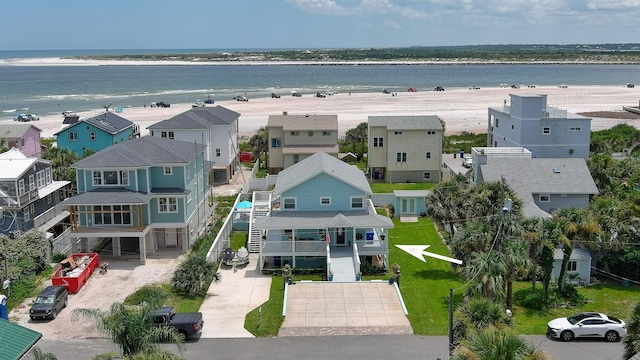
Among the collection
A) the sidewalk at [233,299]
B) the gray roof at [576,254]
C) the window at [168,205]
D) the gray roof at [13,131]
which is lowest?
the sidewalk at [233,299]

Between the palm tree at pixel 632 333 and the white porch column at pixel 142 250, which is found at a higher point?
the palm tree at pixel 632 333

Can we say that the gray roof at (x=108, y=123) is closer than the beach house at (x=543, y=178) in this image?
No

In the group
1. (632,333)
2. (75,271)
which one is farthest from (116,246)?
(632,333)

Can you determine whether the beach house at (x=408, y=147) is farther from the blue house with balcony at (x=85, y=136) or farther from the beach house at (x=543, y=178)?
the blue house with balcony at (x=85, y=136)

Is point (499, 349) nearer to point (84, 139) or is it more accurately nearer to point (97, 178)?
point (97, 178)

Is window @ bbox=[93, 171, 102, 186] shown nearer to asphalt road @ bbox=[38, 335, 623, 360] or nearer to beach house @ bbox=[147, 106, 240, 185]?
asphalt road @ bbox=[38, 335, 623, 360]

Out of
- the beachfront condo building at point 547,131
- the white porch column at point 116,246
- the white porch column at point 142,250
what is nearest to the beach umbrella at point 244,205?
the white porch column at point 116,246
